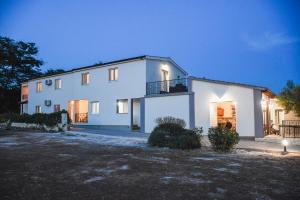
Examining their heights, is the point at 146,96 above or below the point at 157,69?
below

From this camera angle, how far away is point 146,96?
839 inches

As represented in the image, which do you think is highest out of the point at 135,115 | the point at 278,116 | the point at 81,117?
the point at 135,115

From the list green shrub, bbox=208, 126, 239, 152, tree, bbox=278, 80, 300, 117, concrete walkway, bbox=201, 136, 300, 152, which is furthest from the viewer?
tree, bbox=278, 80, 300, 117

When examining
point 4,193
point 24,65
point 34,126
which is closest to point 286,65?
point 24,65

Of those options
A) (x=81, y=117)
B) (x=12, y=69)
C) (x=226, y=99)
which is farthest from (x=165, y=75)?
(x=12, y=69)

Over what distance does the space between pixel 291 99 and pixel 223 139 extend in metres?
9.79

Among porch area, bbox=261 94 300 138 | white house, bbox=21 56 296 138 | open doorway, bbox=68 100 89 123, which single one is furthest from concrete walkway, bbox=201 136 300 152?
open doorway, bbox=68 100 89 123

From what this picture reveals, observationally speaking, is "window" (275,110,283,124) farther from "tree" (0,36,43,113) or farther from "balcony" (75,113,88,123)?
"tree" (0,36,43,113)

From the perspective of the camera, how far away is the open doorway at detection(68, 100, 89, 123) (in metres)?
28.2

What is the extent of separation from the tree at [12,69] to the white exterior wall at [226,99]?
116 feet

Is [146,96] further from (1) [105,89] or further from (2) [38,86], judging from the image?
(2) [38,86]

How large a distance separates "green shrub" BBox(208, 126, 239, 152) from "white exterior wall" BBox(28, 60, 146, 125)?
10847 mm

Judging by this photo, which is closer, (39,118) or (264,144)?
(264,144)

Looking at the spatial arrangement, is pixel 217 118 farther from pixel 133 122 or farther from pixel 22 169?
pixel 22 169
